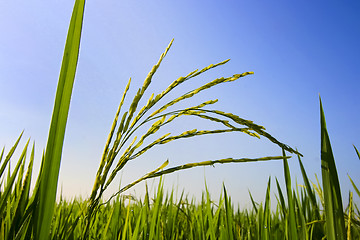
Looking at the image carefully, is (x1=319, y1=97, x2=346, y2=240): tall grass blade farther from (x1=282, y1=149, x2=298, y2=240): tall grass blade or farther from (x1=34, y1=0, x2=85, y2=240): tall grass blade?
(x1=34, y1=0, x2=85, y2=240): tall grass blade

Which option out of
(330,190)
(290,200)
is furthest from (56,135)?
(290,200)

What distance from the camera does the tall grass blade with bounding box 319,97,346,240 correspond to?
0.62m

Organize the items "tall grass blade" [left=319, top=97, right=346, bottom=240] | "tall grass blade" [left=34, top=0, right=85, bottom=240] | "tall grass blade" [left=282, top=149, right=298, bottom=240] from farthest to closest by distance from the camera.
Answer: "tall grass blade" [left=282, top=149, right=298, bottom=240] < "tall grass blade" [left=319, top=97, right=346, bottom=240] < "tall grass blade" [left=34, top=0, right=85, bottom=240]

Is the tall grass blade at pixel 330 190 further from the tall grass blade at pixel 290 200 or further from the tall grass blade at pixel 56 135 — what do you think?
the tall grass blade at pixel 56 135

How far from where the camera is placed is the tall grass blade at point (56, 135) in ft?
1.41

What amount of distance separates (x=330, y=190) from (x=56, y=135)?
510 mm

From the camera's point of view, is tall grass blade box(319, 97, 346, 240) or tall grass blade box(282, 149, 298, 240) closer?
tall grass blade box(319, 97, 346, 240)

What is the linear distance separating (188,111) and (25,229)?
1.72ft

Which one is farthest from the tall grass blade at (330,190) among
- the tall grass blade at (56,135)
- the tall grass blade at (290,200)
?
the tall grass blade at (56,135)

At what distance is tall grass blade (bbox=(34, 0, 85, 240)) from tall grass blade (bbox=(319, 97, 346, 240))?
1.60 feet

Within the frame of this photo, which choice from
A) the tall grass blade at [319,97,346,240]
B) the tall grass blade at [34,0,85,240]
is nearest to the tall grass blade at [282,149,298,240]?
the tall grass blade at [319,97,346,240]

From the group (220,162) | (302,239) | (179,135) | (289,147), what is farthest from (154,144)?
(302,239)

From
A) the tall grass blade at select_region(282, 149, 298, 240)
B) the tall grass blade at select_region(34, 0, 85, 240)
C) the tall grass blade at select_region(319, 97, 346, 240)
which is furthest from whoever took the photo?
the tall grass blade at select_region(282, 149, 298, 240)

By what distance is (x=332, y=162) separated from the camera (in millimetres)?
615
